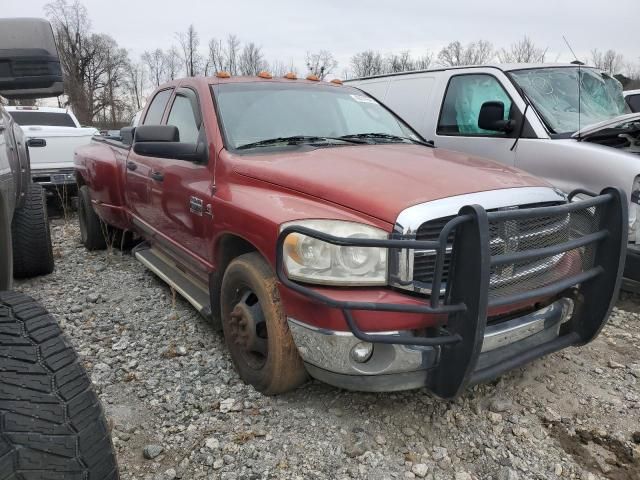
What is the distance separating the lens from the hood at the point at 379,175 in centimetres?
235

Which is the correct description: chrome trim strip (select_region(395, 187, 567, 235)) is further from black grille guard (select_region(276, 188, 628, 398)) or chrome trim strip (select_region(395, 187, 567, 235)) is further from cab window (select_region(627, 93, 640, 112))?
cab window (select_region(627, 93, 640, 112))

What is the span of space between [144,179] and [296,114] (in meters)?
1.46

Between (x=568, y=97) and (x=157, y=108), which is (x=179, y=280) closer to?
(x=157, y=108)

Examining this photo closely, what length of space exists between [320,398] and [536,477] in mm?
1106

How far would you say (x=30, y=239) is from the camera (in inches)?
181

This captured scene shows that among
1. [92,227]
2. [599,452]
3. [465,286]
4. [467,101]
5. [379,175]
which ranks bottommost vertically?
[599,452]

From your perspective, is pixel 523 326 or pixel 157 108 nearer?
pixel 523 326

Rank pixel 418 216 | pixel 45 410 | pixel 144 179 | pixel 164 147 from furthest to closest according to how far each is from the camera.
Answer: pixel 144 179 → pixel 164 147 → pixel 418 216 → pixel 45 410

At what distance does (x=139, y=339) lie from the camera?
3.56 meters

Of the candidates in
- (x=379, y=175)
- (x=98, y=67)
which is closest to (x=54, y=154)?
(x=379, y=175)

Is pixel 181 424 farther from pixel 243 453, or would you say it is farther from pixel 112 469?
pixel 112 469

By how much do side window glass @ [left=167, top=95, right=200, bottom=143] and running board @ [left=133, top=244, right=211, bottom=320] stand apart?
989 mm

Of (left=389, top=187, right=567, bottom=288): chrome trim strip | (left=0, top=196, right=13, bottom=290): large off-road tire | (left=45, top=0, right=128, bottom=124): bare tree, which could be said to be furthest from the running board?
(left=45, top=0, right=128, bottom=124): bare tree

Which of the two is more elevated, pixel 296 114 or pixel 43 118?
pixel 296 114
